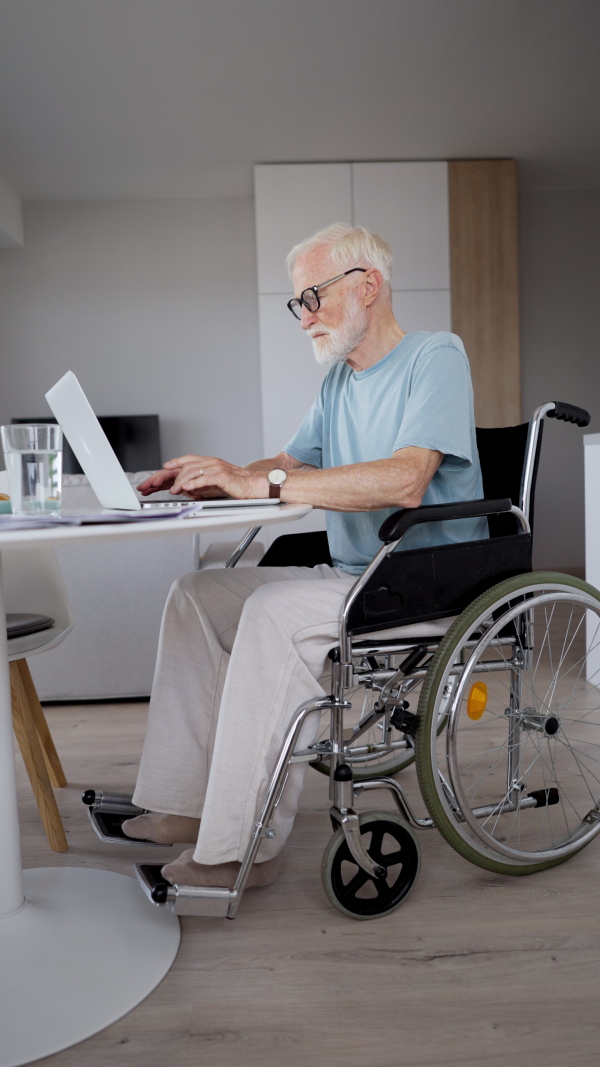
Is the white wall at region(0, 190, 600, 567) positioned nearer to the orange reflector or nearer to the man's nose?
the man's nose

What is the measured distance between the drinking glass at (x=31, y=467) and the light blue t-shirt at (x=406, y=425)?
605 millimetres

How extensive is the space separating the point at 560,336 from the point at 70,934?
5592 millimetres

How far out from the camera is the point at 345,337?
164cm

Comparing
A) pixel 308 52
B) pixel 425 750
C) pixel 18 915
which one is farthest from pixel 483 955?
pixel 308 52

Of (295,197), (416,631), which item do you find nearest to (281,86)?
(295,197)

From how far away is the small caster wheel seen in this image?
1281 mm

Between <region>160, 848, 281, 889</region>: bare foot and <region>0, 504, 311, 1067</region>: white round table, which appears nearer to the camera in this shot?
<region>0, 504, 311, 1067</region>: white round table

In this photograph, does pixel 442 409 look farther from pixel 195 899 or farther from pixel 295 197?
pixel 295 197

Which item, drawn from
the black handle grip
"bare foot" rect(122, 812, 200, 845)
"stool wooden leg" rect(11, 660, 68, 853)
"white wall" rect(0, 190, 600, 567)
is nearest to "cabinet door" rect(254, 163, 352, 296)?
"white wall" rect(0, 190, 600, 567)

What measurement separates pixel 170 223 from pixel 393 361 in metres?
4.74

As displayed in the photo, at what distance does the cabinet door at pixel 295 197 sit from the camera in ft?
16.7

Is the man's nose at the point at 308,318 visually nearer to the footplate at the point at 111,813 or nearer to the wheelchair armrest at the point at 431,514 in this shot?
the wheelchair armrest at the point at 431,514

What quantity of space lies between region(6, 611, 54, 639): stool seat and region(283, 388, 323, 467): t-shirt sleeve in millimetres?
646

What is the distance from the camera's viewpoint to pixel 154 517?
0.97 meters
